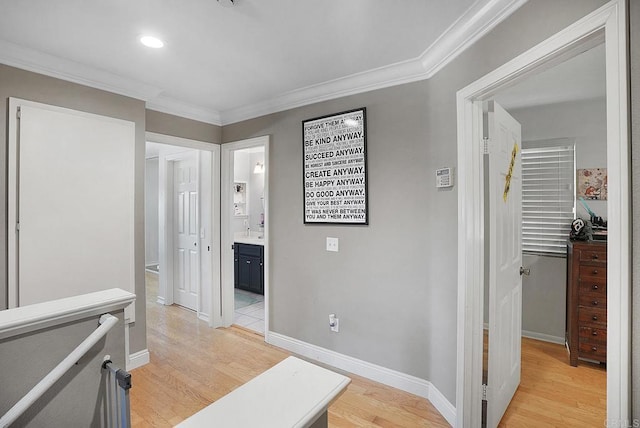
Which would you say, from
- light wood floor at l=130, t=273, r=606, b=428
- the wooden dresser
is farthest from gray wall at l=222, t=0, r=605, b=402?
the wooden dresser

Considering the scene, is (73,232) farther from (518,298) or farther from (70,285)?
(518,298)

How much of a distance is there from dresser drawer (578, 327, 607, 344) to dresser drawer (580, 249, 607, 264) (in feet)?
1.96

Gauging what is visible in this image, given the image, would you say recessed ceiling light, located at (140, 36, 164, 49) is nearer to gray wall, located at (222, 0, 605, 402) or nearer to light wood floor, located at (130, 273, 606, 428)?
gray wall, located at (222, 0, 605, 402)

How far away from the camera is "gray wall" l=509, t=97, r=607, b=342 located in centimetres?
314

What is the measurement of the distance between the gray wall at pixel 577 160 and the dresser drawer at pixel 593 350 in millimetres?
500

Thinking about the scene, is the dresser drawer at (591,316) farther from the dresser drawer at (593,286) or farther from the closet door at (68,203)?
the closet door at (68,203)

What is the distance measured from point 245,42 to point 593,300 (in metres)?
3.58

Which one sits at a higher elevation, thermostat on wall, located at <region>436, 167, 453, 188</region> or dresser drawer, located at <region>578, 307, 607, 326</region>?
thermostat on wall, located at <region>436, 167, 453, 188</region>

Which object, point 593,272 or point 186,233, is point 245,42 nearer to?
point 186,233

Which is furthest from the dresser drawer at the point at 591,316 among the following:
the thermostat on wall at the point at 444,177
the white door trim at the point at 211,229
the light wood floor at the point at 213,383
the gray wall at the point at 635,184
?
the white door trim at the point at 211,229

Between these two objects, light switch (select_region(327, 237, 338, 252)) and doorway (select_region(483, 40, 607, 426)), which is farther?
doorway (select_region(483, 40, 607, 426))

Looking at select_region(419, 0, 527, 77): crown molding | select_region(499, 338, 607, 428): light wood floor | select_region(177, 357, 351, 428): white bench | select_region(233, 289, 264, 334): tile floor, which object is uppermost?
select_region(419, 0, 527, 77): crown molding

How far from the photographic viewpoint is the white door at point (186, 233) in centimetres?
421

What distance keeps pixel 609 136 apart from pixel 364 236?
175 centimetres
